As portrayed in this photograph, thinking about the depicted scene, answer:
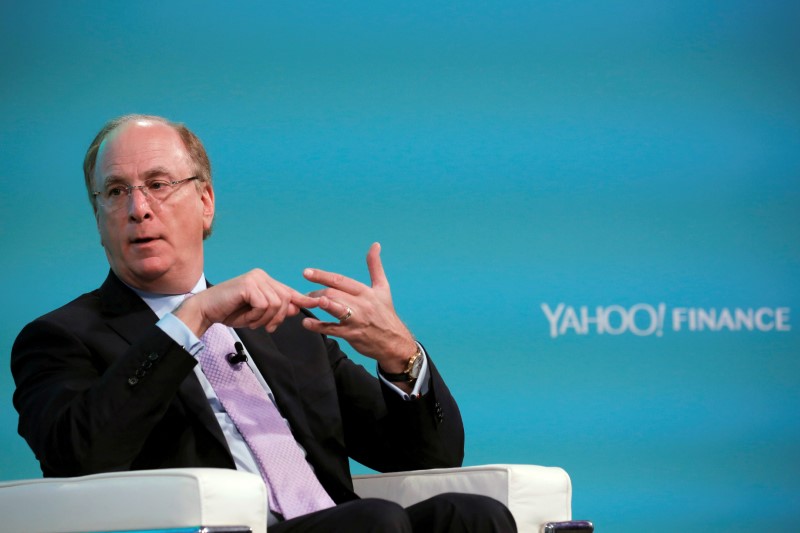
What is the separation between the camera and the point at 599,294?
348cm

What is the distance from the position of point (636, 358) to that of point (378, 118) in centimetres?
115

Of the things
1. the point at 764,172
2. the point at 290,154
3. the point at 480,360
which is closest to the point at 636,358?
the point at 480,360

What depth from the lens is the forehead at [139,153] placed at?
2.40 meters

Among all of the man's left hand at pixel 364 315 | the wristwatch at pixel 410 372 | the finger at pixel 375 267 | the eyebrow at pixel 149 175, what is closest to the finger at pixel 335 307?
the man's left hand at pixel 364 315

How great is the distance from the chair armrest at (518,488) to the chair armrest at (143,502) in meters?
0.62

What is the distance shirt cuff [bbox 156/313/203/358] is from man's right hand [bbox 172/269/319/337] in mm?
18

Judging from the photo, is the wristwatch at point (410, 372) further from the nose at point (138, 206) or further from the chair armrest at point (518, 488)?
the nose at point (138, 206)

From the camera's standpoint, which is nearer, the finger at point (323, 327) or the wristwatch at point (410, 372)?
the finger at point (323, 327)

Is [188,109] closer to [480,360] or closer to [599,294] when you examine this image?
[480,360]

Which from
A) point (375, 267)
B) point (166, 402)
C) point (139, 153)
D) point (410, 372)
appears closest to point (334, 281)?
point (375, 267)

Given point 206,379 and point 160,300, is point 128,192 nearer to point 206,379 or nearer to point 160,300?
point 160,300

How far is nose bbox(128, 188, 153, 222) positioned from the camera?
236 centimetres

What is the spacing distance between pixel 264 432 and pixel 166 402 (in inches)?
12.5

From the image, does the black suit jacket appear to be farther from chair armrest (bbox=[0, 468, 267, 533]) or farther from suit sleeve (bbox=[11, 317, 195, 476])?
chair armrest (bbox=[0, 468, 267, 533])
